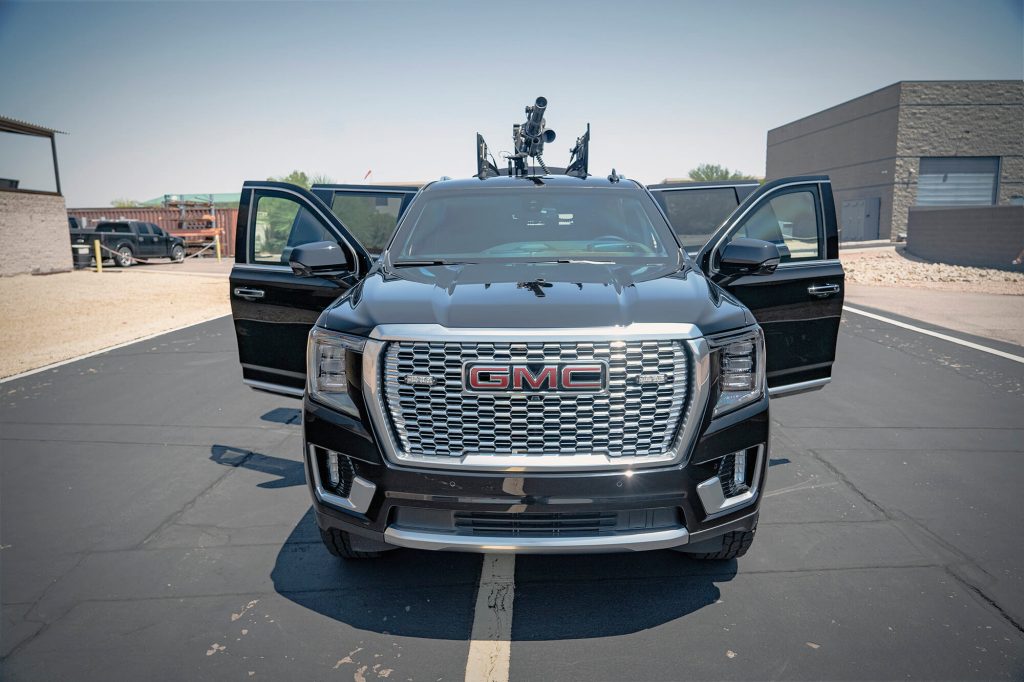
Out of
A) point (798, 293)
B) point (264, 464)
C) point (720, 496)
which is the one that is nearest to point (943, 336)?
point (798, 293)

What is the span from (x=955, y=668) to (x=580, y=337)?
1.87 meters

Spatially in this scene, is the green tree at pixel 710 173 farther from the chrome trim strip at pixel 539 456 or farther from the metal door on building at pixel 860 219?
the chrome trim strip at pixel 539 456

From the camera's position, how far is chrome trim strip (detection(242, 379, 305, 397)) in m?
4.80

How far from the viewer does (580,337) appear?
2930 millimetres

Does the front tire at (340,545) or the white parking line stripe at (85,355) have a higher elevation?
the front tire at (340,545)

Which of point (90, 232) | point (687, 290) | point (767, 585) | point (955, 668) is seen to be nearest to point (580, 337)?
point (687, 290)

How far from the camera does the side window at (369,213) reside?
19.5ft

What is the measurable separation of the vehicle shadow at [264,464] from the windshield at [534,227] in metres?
1.75

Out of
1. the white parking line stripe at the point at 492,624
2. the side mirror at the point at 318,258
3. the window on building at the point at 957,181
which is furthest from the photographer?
the window on building at the point at 957,181

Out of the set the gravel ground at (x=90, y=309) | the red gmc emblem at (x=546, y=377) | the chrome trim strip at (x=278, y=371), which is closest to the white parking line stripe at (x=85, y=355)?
the gravel ground at (x=90, y=309)

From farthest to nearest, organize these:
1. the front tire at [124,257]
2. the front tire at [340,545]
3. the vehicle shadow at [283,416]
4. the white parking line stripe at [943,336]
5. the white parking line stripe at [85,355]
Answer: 1. the front tire at [124,257]
2. the white parking line stripe at [943,336]
3. the white parking line stripe at [85,355]
4. the vehicle shadow at [283,416]
5. the front tire at [340,545]

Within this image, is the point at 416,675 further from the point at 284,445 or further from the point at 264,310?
the point at 284,445

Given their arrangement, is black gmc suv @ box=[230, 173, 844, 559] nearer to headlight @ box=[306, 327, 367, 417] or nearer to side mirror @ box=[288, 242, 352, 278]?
headlight @ box=[306, 327, 367, 417]

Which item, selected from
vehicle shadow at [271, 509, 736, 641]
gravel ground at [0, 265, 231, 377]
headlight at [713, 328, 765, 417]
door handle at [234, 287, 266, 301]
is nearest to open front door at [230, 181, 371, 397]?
door handle at [234, 287, 266, 301]
